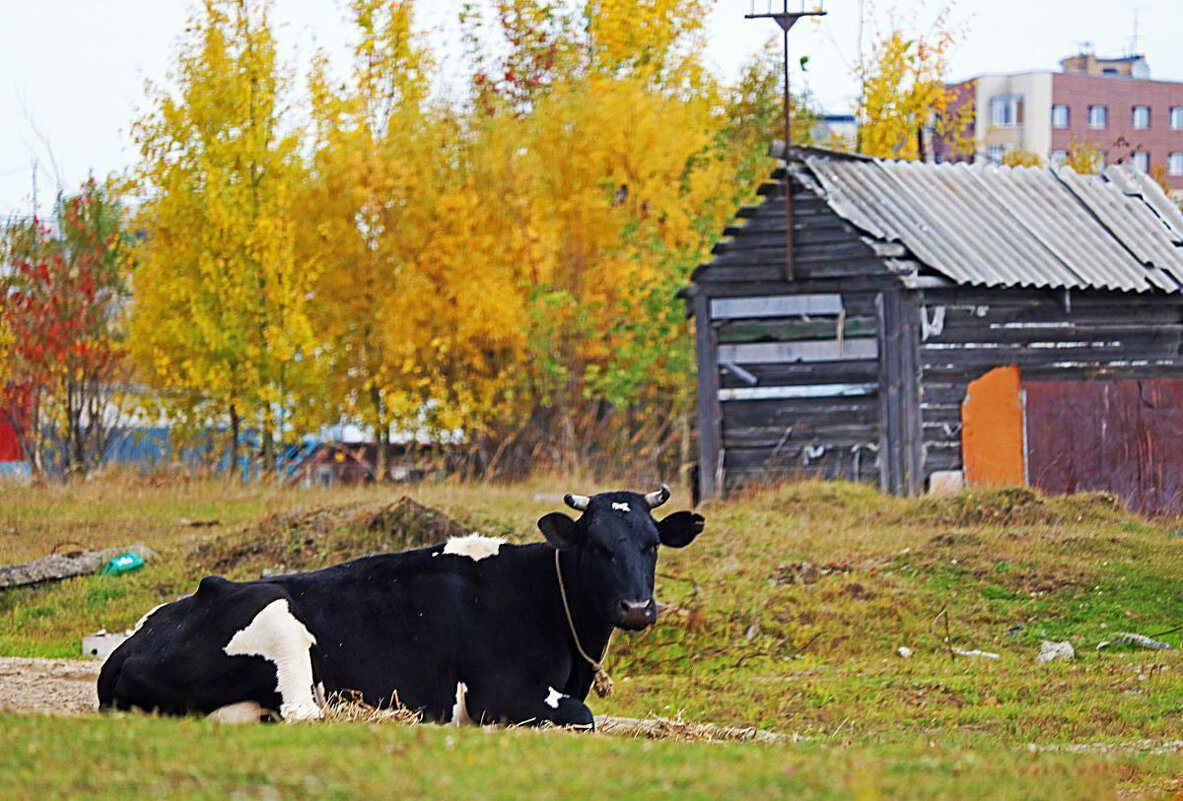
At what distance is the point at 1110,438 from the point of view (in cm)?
2119

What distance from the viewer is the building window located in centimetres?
8581

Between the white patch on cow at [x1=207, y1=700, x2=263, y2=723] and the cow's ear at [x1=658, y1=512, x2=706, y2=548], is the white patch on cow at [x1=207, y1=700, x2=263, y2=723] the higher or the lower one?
the lower one

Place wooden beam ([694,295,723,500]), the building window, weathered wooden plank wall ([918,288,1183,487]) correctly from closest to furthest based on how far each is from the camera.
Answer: weathered wooden plank wall ([918,288,1183,487])
wooden beam ([694,295,723,500])
the building window

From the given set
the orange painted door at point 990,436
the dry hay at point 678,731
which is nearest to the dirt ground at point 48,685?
the dry hay at point 678,731

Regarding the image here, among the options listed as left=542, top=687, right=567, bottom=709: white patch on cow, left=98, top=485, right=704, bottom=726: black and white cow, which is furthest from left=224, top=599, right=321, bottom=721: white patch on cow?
left=542, top=687, right=567, bottom=709: white patch on cow

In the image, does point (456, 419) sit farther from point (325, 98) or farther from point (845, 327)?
point (845, 327)

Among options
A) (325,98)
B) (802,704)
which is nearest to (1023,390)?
(802,704)

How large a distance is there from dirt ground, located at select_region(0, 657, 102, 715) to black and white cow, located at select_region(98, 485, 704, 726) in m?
0.88

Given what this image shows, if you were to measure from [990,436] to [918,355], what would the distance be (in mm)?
1499

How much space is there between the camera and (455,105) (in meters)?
32.3

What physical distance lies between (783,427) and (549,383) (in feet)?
27.7

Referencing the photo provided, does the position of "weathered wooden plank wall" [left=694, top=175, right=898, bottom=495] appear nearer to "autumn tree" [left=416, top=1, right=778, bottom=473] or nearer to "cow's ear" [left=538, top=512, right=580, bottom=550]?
"autumn tree" [left=416, top=1, right=778, bottom=473]

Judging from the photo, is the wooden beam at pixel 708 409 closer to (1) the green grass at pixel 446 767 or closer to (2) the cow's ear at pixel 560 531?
(2) the cow's ear at pixel 560 531

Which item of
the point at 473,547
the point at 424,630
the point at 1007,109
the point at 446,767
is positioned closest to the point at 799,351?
the point at 473,547
